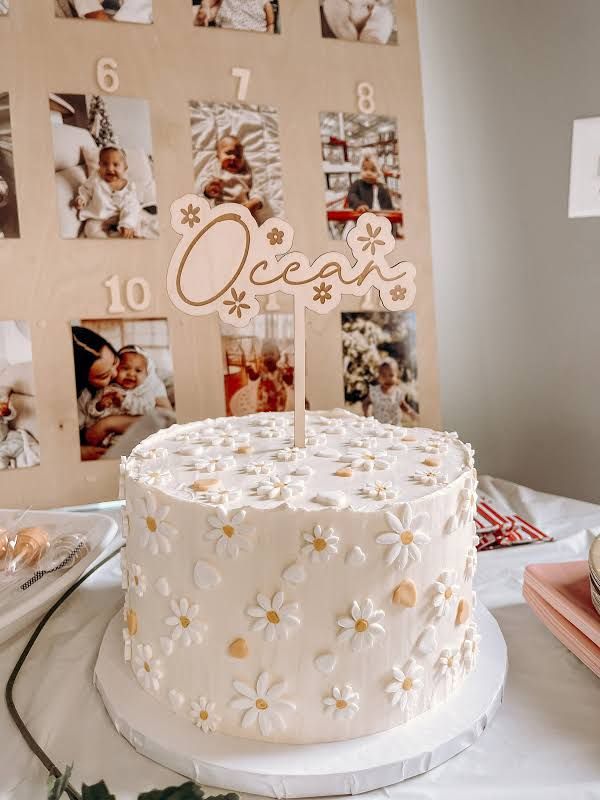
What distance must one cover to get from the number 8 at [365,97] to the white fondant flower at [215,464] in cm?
93

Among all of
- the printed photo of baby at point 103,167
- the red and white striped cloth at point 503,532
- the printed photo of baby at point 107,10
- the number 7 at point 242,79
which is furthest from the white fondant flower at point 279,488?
the printed photo of baby at point 107,10

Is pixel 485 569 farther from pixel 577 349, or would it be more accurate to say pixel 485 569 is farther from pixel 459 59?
pixel 459 59

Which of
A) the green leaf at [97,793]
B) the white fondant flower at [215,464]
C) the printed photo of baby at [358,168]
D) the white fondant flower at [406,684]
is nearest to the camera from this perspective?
the green leaf at [97,793]

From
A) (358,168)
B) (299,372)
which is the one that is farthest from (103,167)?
(299,372)

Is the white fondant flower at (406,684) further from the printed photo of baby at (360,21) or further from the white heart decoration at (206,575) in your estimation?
the printed photo of baby at (360,21)

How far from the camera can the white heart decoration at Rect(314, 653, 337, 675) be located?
71 cm

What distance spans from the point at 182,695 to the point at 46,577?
36cm

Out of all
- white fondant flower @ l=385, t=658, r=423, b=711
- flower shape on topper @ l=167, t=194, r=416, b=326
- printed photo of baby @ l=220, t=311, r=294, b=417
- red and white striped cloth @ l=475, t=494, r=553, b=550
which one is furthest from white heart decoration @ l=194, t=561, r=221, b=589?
printed photo of baby @ l=220, t=311, r=294, b=417

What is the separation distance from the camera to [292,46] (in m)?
1.42

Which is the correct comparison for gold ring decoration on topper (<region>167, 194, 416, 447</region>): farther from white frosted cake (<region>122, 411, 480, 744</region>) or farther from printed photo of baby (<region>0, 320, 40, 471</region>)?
printed photo of baby (<region>0, 320, 40, 471</region>)

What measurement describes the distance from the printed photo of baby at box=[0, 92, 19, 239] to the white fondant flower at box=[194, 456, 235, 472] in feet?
2.39

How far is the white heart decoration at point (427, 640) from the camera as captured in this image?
748mm

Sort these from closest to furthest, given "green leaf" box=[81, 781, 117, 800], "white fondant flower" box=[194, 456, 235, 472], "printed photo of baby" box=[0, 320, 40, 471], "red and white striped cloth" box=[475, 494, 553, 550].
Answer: "green leaf" box=[81, 781, 117, 800] → "white fondant flower" box=[194, 456, 235, 472] → "red and white striped cloth" box=[475, 494, 553, 550] → "printed photo of baby" box=[0, 320, 40, 471]

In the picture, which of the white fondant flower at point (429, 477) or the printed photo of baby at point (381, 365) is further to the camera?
the printed photo of baby at point (381, 365)
